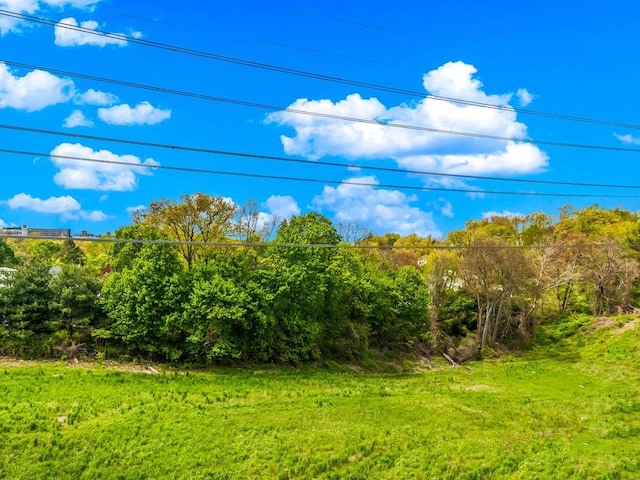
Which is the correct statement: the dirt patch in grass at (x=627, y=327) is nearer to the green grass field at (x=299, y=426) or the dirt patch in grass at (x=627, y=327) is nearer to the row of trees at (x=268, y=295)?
the row of trees at (x=268, y=295)

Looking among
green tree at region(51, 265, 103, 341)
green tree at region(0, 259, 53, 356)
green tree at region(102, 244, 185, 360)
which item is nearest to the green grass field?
green tree at region(0, 259, 53, 356)

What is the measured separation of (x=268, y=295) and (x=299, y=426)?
774cm

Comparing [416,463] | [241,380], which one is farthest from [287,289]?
[416,463]

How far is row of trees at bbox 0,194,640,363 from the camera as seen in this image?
19297 mm

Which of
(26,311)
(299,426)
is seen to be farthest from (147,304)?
(299,426)

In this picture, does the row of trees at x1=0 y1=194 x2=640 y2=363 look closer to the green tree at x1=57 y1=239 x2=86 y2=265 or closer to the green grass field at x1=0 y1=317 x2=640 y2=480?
the green grass field at x1=0 y1=317 x2=640 y2=480

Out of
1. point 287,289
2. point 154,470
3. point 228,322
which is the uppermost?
point 287,289

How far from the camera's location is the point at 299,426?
1344cm

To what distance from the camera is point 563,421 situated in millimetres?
15320

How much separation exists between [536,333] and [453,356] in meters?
7.99

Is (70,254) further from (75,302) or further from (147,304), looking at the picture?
(147,304)

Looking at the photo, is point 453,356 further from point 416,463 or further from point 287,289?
point 416,463

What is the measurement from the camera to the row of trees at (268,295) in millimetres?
19297

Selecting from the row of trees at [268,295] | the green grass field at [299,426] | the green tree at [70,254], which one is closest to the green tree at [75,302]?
the row of trees at [268,295]
